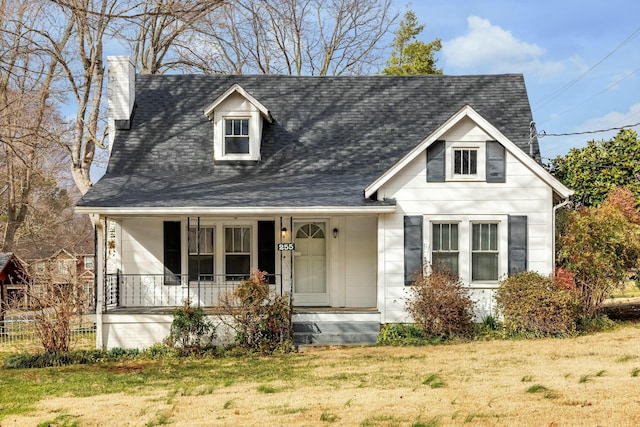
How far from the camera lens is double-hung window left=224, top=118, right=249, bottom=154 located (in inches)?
679

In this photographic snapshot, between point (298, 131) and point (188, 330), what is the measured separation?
6637 mm

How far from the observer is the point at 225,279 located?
15977mm

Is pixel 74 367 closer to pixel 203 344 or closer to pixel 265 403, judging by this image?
pixel 203 344

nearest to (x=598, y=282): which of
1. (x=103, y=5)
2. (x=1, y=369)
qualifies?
(x=1, y=369)

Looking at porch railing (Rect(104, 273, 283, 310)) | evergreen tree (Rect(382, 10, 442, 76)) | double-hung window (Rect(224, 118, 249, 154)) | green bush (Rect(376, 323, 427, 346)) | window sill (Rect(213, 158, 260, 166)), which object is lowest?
green bush (Rect(376, 323, 427, 346))

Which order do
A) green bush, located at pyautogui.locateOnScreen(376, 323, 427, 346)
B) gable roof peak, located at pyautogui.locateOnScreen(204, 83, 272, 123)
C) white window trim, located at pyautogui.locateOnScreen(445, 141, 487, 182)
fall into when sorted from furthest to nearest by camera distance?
1. gable roof peak, located at pyautogui.locateOnScreen(204, 83, 272, 123)
2. white window trim, located at pyautogui.locateOnScreen(445, 141, 487, 182)
3. green bush, located at pyautogui.locateOnScreen(376, 323, 427, 346)

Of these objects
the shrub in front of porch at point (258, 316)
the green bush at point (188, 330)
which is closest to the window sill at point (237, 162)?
the shrub in front of porch at point (258, 316)

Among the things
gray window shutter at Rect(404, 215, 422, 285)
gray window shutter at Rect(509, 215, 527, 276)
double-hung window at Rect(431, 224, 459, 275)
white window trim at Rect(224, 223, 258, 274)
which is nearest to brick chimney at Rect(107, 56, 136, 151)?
white window trim at Rect(224, 223, 258, 274)

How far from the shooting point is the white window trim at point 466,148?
572 inches

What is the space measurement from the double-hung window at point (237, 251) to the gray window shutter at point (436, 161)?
4519mm

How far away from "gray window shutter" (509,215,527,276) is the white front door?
14.0 ft

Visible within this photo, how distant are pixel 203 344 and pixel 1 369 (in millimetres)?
3832

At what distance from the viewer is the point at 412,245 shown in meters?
14.6

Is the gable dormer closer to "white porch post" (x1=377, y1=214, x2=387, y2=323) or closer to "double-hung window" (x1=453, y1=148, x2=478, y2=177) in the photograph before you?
"white porch post" (x1=377, y1=214, x2=387, y2=323)
